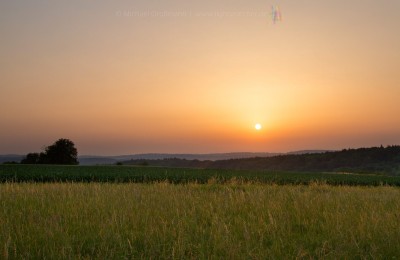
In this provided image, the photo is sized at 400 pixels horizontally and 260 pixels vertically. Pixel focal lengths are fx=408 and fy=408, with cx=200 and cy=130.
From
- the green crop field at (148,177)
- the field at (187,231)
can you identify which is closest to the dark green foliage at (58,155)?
the green crop field at (148,177)

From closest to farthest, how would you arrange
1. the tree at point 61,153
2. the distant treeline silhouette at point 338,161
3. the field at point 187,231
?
1. the field at point 187,231
2. the tree at point 61,153
3. the distant treeline silhouette at point 338,161

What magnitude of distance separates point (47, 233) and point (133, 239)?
1585 millimetres

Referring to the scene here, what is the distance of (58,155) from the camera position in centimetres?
7562

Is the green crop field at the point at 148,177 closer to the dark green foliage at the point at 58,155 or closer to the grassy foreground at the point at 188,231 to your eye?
the grassy foreground at the point at 188,231

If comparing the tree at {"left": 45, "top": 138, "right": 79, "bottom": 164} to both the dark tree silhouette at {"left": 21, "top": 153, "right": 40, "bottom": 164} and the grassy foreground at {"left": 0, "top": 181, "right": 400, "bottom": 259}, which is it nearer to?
the dark tree silhouette at {"left": 21, "top": 153, "right": 40, "bottom": 164}

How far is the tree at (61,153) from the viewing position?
75375mm

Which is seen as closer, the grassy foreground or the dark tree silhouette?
the grassy foreground

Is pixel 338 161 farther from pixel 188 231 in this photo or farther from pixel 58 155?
pixel 188 231

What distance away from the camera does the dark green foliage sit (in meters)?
75.4

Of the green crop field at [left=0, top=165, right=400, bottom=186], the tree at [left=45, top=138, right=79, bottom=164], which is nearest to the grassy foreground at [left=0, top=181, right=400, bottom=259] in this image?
the green crop field at [left=0, top=165, right=400, bottom=186]

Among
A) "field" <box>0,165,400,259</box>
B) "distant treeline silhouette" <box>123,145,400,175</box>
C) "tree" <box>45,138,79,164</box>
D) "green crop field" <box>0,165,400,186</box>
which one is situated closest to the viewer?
"field" <box>0,165,400,259</box>

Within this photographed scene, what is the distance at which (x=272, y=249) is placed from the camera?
6.77 meters

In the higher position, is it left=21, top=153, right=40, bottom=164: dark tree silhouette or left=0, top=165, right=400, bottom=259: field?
left=21, top=153, right=40, bottom=164: dark tree silhouette

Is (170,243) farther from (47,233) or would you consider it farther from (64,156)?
(64,156)
